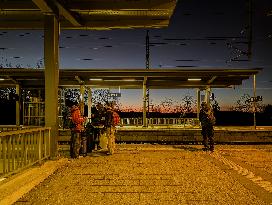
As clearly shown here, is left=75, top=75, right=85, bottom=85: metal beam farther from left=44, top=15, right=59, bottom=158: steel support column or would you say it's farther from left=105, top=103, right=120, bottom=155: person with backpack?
left=44, top=15, right=59, bottom=158: steel support column

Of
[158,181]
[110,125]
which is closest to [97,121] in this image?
[110,125]

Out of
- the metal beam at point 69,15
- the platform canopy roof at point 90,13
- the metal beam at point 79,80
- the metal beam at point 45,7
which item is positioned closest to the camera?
the metal beam at point 45,7

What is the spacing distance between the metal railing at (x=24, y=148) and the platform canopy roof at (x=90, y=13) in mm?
3566

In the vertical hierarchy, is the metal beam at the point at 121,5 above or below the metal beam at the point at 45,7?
above

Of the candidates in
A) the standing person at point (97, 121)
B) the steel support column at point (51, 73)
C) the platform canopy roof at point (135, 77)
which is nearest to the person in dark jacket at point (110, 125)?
the standing person at point (97, 121)

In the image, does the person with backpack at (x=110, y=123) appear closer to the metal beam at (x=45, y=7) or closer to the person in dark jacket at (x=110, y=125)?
the person in dark jacket at (x=110, y=125)

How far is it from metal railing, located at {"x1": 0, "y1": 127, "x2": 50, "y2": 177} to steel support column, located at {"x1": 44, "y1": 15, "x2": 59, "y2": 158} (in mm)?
324

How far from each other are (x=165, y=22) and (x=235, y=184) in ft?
23.5

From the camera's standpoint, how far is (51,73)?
1176cm

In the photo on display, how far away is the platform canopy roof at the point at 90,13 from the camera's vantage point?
12000mm

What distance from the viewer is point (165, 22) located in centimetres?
1386

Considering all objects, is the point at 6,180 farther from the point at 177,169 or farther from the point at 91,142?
the point at 91,142

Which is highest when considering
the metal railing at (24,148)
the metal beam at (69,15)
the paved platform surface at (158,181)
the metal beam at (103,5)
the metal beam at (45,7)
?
the metal beam at (103,5)

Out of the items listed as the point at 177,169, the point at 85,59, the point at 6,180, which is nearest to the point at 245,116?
the point at 85,59
